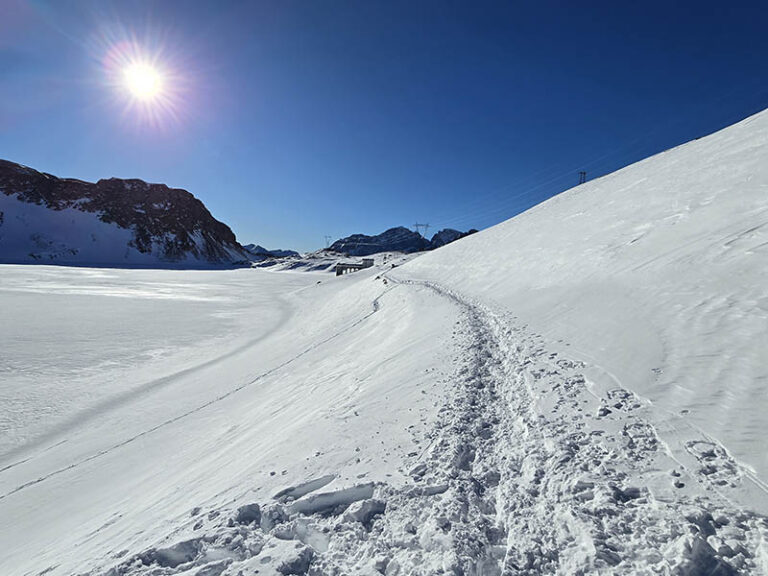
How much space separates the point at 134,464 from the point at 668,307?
10.9 metres

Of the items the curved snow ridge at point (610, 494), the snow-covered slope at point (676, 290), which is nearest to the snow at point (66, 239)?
the snow-covered slope at point (676, 290)

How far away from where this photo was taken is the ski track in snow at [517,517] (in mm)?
2322

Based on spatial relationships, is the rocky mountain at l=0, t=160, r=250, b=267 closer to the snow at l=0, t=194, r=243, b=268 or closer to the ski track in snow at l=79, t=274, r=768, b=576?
the snow at l=0, t=194, r=243, b=268

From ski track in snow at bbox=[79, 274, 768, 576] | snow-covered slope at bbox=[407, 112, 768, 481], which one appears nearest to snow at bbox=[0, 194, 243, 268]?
snow-covered slope at bbox=[407, 112, 768, 481]

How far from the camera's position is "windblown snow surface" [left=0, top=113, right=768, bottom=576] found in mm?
2602

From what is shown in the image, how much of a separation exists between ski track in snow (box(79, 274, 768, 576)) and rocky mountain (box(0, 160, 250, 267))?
393 feet

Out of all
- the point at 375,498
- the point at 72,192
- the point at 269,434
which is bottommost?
the point at 269,434

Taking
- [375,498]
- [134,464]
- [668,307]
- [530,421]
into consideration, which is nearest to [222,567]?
[375,498]

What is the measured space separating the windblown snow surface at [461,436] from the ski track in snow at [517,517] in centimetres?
2

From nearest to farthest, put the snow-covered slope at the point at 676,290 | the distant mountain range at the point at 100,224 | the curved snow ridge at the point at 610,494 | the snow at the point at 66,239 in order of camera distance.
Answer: the curved snow ridge at the point at 610,494, the snow-covered slope at the point at 676,290, the snow at the point at 66,239, the distant mountain range at the point at 100,224

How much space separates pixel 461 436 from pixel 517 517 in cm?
127

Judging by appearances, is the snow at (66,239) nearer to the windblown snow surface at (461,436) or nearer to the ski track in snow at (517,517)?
the windblown snow surface at (461,436)

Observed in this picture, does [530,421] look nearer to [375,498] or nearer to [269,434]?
[375,498]

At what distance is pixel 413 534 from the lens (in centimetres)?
273
